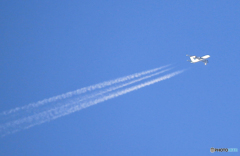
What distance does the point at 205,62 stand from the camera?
47438 mm

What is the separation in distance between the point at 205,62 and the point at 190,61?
2844mm

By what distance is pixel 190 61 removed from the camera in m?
46.4
